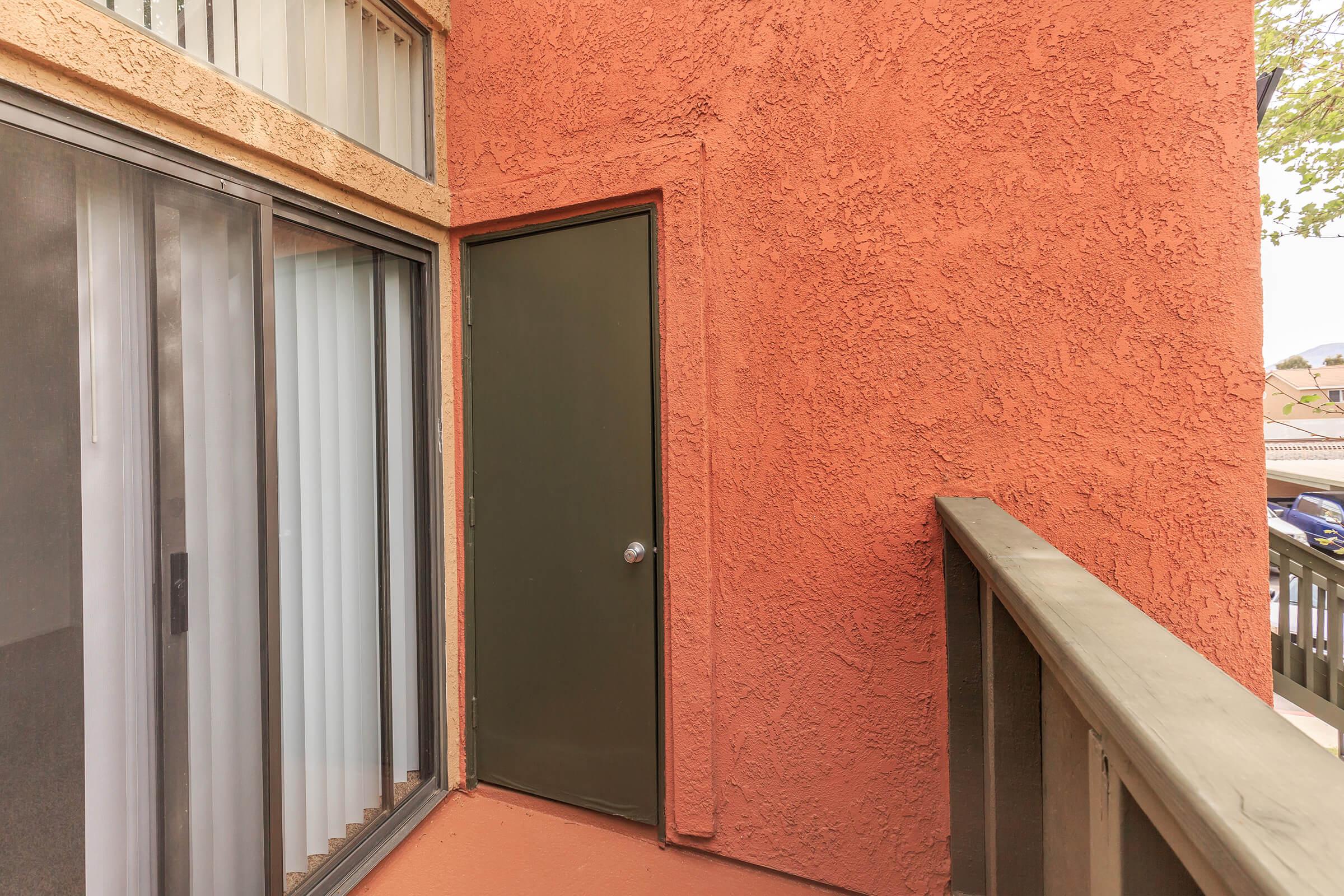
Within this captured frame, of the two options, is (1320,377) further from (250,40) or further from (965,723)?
(250,40)

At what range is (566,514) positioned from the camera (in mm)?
2459

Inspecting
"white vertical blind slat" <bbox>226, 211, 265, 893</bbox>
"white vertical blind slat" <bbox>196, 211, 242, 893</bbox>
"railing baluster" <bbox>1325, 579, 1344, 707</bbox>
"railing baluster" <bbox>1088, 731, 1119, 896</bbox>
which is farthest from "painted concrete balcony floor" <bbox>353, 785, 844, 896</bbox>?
"railing baluster" <bbox>1325, 579, 1344, 707</bbox>

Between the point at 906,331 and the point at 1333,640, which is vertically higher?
the point at 906,331

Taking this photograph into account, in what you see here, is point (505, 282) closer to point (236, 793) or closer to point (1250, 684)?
point (236, 793)

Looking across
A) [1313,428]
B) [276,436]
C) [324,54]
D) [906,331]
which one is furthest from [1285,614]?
[324,54]

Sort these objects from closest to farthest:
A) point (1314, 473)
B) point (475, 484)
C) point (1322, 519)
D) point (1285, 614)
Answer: point (475, 484)
point (1285, 614)
point (1314, 473)
point (1322, 519)

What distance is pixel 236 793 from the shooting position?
5.81 feet

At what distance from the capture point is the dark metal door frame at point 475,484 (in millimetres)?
2293

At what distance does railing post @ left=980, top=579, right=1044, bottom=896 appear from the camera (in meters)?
1.18

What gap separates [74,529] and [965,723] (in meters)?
2.42

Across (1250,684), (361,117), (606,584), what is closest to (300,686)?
(606,584)

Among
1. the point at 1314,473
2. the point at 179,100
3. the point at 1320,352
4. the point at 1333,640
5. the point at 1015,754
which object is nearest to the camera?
the point at 1015,754

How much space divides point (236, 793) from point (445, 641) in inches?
35.9

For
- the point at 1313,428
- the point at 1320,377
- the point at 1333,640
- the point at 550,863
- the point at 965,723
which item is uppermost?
the point at 1320,377
